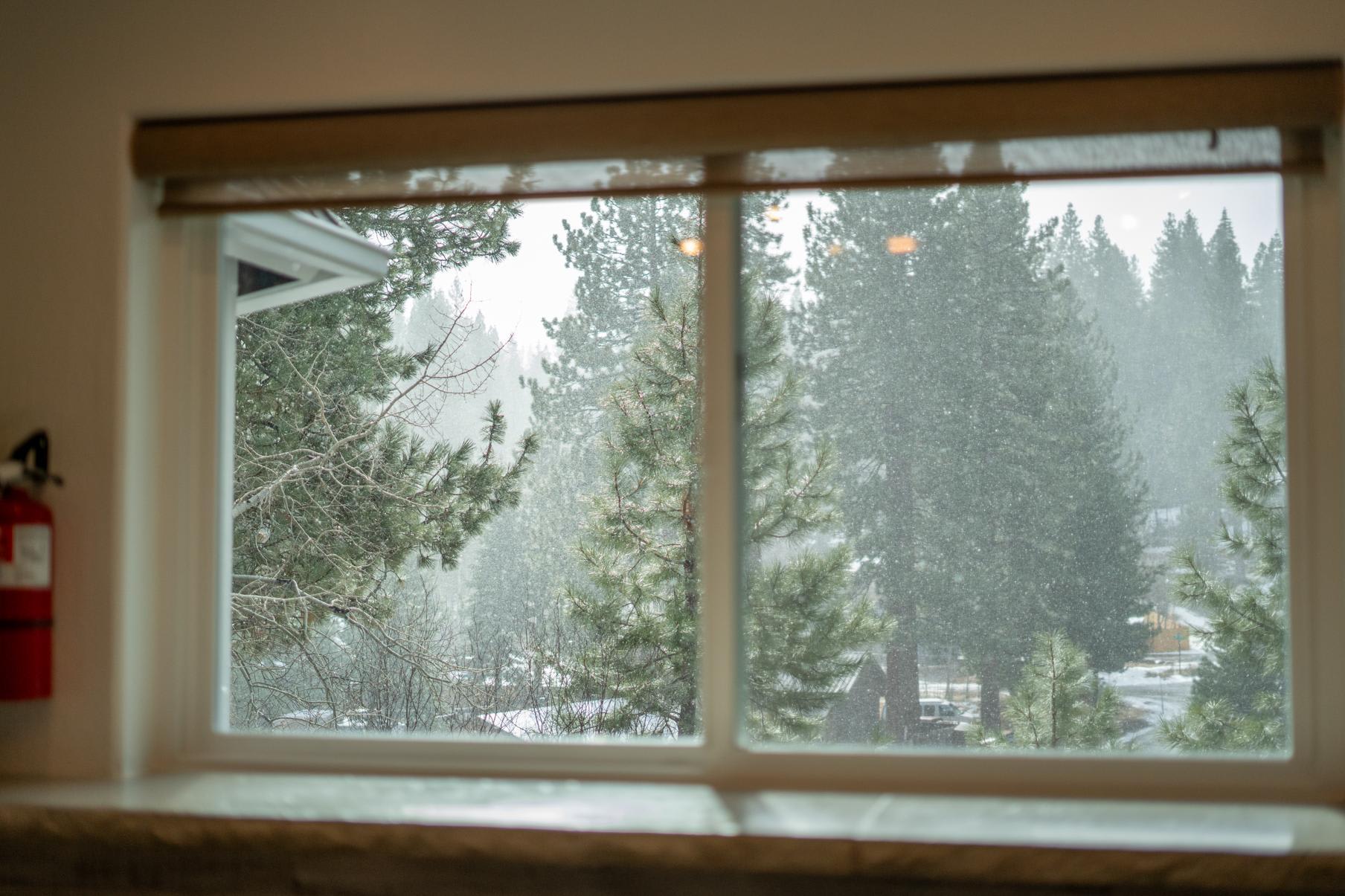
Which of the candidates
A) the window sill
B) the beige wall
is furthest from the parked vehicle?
the beige wall

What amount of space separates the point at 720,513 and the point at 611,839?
0.63 metres

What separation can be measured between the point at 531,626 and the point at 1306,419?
148 centimetres

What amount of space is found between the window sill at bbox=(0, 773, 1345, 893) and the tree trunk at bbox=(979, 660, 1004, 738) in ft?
0.45

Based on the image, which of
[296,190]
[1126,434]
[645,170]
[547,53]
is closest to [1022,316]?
[1126,434]

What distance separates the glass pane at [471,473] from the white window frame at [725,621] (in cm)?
5

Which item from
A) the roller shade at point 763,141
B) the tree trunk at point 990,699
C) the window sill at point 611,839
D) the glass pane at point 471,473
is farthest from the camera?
the glass pane at point 471,473

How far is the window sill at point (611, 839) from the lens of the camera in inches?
68.2

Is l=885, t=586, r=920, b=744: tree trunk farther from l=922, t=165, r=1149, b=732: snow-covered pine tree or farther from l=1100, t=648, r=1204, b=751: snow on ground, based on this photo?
l=1100, t=648, r=1204, b=751: snow on ground

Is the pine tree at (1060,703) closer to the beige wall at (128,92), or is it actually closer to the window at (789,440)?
the window at (789,440)

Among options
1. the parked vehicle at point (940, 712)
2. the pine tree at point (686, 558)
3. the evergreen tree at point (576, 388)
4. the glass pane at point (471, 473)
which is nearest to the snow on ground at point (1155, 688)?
the parked vehicle at point (940, 712)

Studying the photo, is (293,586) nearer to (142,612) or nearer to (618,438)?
(142,612)

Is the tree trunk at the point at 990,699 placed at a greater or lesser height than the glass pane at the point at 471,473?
lesser

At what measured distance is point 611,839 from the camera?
183cm

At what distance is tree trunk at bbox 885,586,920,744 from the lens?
2.12 metres
